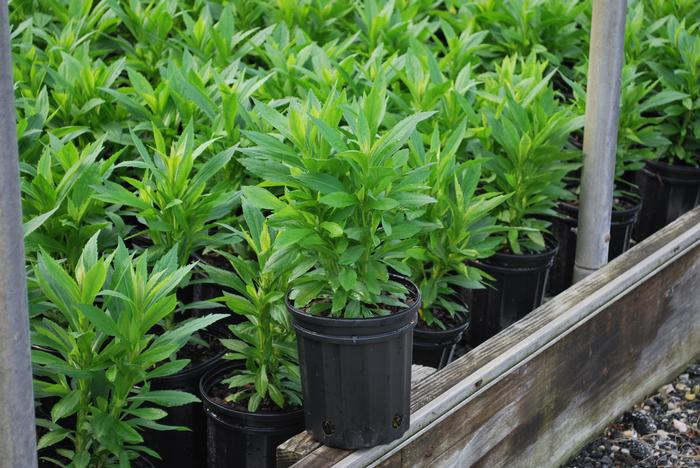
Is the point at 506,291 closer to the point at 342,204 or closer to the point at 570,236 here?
the point at 570,236

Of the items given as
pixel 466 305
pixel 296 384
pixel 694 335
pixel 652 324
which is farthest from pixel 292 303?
pixel 694 335

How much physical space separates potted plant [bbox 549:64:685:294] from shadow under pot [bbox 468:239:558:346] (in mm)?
485

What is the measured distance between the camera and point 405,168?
10.1ft

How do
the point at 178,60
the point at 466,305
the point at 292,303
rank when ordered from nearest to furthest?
the point at 292,303 < the point at 466,305 < the point at 178,60

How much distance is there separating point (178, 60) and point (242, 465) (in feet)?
6.78

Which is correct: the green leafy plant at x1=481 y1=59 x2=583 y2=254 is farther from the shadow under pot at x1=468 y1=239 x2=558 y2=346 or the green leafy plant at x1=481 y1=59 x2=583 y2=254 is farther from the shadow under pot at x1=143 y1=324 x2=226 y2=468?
the shadow under pot at x1=143 y1=324 x2=226 y2=468

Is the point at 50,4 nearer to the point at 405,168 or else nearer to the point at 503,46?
the point at 503,46

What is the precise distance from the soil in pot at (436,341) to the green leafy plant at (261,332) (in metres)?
0.62

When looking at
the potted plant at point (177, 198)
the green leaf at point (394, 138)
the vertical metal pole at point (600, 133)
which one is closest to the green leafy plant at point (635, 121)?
the vertical metal pole at point (600, 133)

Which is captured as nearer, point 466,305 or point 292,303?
point 292,303

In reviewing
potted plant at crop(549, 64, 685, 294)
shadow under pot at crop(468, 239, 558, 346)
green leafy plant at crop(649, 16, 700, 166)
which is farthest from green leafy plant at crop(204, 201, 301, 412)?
green leafy plant at crop(649, 16, 700, 166)

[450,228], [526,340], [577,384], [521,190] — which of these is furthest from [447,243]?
[577,384]

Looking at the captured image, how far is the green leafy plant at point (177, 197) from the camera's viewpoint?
324 centimetres

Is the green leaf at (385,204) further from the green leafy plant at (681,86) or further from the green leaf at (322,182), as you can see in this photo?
the green leafy plant at (681,86)
